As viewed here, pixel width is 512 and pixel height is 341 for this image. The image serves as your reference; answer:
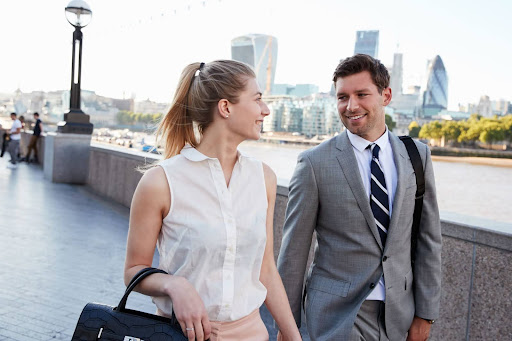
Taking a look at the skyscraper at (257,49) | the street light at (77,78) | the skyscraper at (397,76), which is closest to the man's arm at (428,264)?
the street light at (77,78)

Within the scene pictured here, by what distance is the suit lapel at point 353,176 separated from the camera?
2.12 metres

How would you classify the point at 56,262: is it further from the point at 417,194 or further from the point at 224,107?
the point at 224,107

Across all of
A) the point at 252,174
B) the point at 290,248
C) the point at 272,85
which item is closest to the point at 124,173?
the point at 290,248

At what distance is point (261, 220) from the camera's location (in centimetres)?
156

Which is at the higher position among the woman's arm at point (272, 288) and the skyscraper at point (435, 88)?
the skyscraper at point (435, 88)

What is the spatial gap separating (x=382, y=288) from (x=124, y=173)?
7.66 m

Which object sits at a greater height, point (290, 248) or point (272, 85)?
point (272, 85)

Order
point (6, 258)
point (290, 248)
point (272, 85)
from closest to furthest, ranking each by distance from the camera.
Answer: point (290, 248), point (6, 258), point (272, 85)

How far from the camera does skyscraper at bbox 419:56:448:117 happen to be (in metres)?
130

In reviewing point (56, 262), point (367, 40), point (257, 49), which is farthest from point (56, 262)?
point (257, 49)

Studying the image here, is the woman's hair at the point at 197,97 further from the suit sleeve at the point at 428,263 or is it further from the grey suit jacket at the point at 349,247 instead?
the suit sleeve at the point at 428,263

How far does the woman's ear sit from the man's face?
2.42 ft

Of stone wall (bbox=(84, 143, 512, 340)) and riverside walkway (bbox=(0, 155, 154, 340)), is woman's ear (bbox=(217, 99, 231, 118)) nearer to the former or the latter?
stone wall (bbox=(84, 143, 512, 340))

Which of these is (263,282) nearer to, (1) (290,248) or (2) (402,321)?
(1) (290,248)
